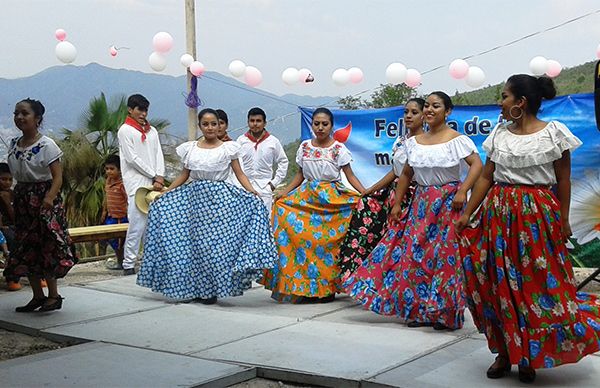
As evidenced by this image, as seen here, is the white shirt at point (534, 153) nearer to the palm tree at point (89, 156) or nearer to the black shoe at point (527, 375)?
the black shoe at point (527, 375)

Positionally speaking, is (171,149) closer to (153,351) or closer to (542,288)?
(153,351)

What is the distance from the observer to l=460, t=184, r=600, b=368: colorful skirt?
4.14m

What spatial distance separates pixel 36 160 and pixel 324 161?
229 cm

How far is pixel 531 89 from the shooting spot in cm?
434

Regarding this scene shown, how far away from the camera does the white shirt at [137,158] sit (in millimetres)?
8641

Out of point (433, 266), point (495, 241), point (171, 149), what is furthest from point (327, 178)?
point (171, 149)

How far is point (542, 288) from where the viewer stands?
4.18 m

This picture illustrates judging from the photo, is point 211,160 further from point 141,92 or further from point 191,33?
point 141,92

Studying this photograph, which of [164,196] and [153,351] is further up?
[164,196]

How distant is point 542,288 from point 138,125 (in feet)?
18.0

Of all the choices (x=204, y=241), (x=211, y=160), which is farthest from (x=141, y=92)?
(x=204, y=241)

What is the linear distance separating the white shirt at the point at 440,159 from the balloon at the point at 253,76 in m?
5.03

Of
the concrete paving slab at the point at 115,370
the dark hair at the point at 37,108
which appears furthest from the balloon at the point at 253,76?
the concrete paving slab at the point at 115,370

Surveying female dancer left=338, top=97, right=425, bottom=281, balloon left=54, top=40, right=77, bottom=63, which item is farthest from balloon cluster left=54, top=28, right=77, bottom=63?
female dancer left=338, top=97, right=425, bottom=281
